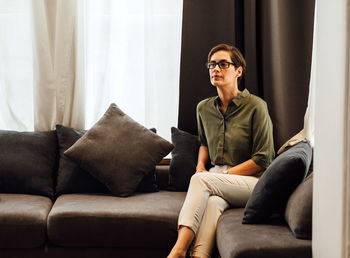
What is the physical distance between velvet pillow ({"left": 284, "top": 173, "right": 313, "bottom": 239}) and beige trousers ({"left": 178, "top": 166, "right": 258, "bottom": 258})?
1.67ft

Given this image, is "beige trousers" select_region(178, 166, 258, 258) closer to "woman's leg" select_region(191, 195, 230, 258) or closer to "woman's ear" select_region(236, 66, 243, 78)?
"woman's leg" select_region(191, 195, 230, 258)

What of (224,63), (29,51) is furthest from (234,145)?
(29,51)

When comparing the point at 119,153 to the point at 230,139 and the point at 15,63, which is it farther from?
the point at 15,63

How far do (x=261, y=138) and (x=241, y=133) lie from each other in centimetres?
14

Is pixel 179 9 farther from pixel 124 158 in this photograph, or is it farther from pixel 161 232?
pixel 161 232

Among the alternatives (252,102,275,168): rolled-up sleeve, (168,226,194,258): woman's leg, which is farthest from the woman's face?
(168,226,194,258): woman's leg

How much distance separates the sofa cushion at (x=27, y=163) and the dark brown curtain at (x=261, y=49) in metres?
1.01

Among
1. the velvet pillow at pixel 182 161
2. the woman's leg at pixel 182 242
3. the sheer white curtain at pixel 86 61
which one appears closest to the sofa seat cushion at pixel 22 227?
the woman's leg at pixel 182 242

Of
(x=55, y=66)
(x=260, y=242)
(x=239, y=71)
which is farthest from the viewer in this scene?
(x=55, y=66)

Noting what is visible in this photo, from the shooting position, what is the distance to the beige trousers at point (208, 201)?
8.63ft

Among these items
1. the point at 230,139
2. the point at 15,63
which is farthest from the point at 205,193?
the point at 15,63

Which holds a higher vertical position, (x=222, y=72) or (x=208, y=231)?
(x=222, y=72)

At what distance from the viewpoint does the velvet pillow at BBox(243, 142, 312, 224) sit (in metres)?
2.38

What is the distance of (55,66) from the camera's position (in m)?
3.73
